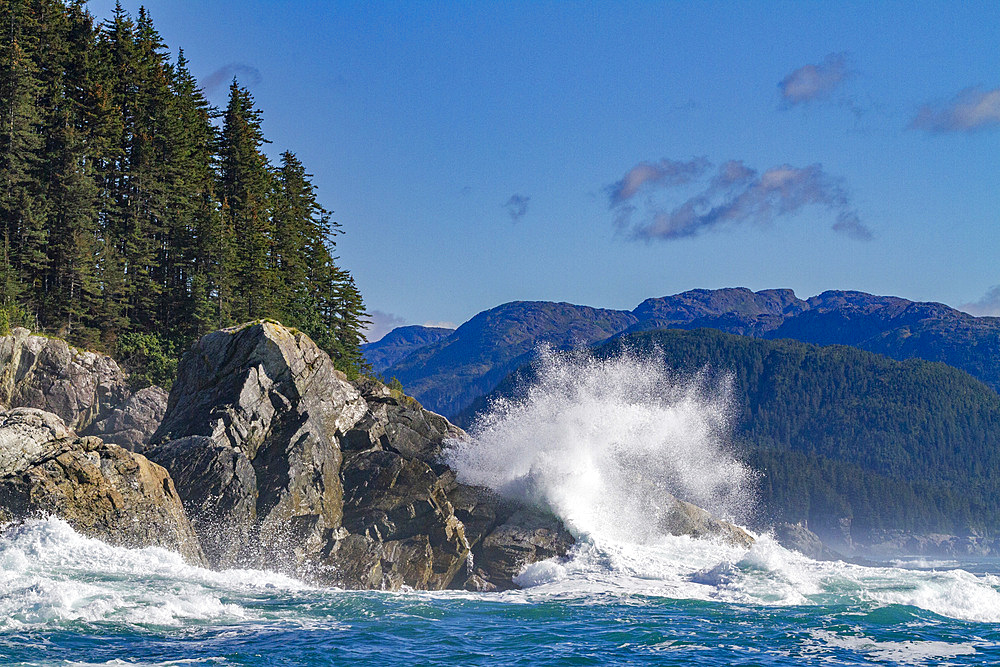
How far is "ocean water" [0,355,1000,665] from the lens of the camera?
21.9 meters

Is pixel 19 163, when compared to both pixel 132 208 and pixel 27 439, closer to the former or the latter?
pixel 132 208

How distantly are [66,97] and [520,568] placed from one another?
133ft

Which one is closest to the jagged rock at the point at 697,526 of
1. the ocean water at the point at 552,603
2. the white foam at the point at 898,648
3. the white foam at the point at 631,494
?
the ocean water at the point at 552,603

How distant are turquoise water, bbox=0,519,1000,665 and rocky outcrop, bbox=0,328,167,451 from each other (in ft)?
54.4

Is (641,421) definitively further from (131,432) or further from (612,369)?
(131,432)

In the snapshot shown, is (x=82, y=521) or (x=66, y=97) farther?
(x=66, y=97)

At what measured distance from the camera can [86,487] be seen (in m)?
29.4

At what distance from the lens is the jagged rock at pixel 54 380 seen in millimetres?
43031

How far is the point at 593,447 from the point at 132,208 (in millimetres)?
34308

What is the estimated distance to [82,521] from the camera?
94.3 feet

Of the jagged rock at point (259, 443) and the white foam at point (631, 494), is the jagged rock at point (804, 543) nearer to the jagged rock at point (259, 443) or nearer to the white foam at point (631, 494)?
the white foam at point (631, 494)

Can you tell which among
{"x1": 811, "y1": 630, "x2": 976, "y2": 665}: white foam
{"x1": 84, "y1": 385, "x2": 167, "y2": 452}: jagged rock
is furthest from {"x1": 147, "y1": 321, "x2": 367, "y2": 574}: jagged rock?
{"x1": 811, "y1": 630, "x2": 976, "y2": 665}: white foam

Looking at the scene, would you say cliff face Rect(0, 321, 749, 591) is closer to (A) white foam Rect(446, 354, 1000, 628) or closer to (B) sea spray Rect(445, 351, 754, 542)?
(B) sea spray Rect(445, 351, 754, 542)

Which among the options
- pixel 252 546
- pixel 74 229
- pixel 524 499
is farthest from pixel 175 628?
pixel 74 229
